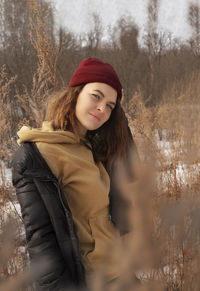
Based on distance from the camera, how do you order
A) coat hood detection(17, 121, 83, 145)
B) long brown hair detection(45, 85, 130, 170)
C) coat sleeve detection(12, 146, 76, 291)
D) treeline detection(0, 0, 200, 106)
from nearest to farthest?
1. coat sleeve detection(12, 146, 76, 291)
2. coat hood detection(17, 121, 83, 145)
3. long brown hair detection(45, 85, 130, 170)
4. treeline detection(0, 0, 200, 106)

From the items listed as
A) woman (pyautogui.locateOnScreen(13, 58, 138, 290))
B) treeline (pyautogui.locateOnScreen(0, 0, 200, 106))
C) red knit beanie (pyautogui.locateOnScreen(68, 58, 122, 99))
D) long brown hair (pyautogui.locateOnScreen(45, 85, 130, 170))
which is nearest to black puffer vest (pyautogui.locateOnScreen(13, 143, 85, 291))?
woman (pyautogui.locateOnScreen(13, 58, 138, 290))

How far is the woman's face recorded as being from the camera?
35.9 inches

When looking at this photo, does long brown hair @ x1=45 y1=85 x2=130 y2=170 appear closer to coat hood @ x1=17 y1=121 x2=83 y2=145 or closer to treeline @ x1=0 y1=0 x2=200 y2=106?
coat hood @ x1=17 y1=121 x2=83 y2=145

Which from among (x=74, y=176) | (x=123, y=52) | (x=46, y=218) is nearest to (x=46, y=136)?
(x=74, y=176)

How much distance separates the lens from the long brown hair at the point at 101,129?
973 millimetres

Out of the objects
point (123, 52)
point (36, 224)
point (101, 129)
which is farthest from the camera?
point (123, 52)

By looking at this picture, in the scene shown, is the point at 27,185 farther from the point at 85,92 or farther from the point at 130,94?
the point at 130,94

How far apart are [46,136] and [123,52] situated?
12.2 metres

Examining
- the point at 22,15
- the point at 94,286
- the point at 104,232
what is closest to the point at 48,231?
the point at 104,232

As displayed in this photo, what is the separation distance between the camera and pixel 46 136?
863mm

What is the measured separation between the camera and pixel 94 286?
1.17 feet

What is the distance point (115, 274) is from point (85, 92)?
713mm

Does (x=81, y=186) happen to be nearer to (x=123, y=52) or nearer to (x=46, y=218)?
(x=46, y=218)

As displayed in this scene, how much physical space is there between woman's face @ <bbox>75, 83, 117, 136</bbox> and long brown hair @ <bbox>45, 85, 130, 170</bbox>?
5 cm
